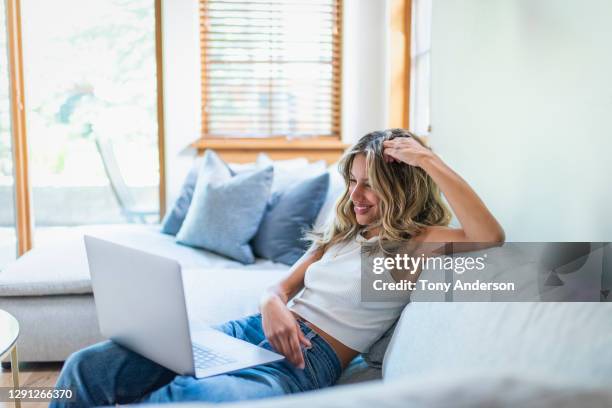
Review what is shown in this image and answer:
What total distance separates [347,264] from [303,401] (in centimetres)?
118

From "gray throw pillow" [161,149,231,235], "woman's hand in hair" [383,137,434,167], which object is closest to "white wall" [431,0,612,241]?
"woman's hand in hair" [383,137,434,167]

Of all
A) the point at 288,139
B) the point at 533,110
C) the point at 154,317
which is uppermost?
the point at 533,110

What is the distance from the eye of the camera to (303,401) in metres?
0.58

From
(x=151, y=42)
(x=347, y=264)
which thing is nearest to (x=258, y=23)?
(x=151, y=42)

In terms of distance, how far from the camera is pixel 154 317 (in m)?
1.38

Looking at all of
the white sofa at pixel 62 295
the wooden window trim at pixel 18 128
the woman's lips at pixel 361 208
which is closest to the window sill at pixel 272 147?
the wooden window trim at pixel 18 128

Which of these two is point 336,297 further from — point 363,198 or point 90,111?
point 90,111

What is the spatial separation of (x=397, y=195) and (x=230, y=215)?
1.54m

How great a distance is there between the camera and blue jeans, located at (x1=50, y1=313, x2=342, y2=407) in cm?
137

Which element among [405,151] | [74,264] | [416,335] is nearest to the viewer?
[416,335]

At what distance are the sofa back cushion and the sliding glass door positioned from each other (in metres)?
3.22

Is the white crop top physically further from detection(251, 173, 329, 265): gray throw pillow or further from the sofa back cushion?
detection(251, 173, 329, 265): gray throw pillow

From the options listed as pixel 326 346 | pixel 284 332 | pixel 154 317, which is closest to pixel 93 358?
pixel 154 317

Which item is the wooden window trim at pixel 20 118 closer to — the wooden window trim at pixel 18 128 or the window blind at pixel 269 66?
the wooden window trim at pixel 18 128
